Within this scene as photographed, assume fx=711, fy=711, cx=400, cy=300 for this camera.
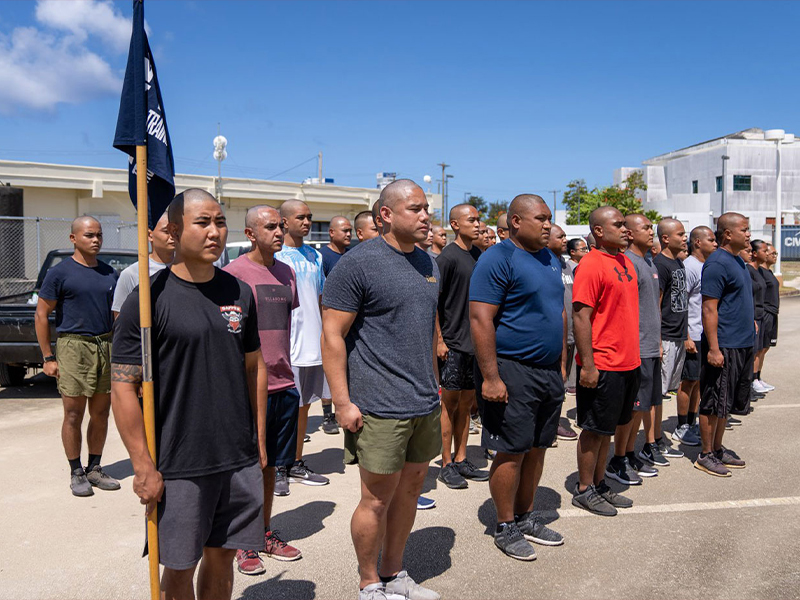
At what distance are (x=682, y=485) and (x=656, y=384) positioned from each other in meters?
0.84

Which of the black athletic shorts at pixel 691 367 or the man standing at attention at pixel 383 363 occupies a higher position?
the man standing at attention at pixel 383 363

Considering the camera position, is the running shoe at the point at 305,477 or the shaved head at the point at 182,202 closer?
the shaved head at the point at 182,202

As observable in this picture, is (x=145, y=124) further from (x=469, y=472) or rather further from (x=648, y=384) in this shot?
(x=648, y=384)

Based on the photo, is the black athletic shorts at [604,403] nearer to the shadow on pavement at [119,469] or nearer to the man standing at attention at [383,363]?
the man standing at attention at [383,363]

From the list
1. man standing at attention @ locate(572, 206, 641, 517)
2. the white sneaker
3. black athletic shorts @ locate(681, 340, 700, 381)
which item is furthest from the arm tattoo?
the white sneaker

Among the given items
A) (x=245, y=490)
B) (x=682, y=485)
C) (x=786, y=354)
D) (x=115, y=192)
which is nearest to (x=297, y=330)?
(x=245, y=490)

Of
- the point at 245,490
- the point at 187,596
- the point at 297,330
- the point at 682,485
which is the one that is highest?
the point at 297,330

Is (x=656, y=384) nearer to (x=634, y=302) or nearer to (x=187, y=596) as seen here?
(x=634, y=302)

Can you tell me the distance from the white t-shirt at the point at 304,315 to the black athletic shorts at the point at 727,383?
10.8 ft

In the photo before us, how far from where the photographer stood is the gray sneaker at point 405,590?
149 inches

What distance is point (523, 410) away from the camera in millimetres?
4387

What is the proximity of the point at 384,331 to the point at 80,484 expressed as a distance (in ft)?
10.8

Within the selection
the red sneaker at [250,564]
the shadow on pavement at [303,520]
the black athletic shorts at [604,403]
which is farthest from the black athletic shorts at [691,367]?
the red sneaker at [250,564]

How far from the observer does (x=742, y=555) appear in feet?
14.4
